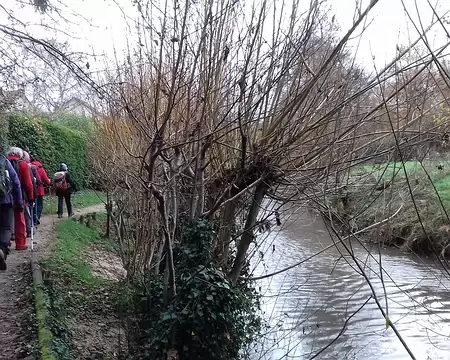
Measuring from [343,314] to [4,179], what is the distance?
7.20m

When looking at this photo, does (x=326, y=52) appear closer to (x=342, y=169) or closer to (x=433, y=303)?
(x=342, y=169)

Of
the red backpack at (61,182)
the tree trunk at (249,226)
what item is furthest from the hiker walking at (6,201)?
the red backpack at (61,182)

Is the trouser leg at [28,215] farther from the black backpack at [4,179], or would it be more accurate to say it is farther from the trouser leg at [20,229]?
the black backpack at [4,179]

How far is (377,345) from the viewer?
9.07 meters

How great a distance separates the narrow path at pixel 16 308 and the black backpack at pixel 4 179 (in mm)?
1393

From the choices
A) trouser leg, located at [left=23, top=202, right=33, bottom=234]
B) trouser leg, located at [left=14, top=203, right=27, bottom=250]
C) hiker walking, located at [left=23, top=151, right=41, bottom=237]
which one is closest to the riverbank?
trouser leg, located at [left=14, top=203, right=27, bottom=250]

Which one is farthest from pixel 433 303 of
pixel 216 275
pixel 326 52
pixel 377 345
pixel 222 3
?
pixel 222 3

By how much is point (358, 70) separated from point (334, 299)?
22.9ft

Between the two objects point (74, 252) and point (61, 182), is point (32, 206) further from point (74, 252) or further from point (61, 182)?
point (61, 182)

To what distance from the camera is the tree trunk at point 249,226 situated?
636 centimetres

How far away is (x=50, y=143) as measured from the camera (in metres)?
18.5

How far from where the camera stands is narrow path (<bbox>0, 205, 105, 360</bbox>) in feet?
17.7

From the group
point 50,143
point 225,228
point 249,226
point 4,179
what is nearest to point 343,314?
point 225,228

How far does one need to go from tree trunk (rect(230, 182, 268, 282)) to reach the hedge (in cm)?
1016
